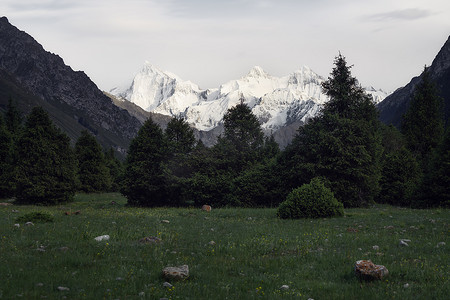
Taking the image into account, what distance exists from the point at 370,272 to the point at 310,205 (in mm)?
13500

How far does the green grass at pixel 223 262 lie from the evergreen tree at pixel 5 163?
2916 cm

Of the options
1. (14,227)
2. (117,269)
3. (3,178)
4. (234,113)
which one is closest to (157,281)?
(117,269)

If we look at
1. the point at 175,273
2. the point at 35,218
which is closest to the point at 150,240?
the point at 175,273

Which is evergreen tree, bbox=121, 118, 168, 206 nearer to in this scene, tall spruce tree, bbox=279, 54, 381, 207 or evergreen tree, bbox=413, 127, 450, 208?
tall spruce tree, bbox=279, 54, 381, 207

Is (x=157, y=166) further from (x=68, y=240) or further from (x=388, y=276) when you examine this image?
(x=388, y=276)

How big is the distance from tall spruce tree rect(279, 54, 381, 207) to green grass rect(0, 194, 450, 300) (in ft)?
54.7

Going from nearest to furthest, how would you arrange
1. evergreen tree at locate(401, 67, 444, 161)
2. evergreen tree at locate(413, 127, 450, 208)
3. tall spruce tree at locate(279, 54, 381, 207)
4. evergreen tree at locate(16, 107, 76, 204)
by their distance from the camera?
evergreen tree at locate(413, 127, 450, 208) → tall spruce tree at locate(279, 54, 381, 207) → evergreen tree at locate(16, 107, 76, 204) → evergreen tree at locate(401, 67, 444, 161)

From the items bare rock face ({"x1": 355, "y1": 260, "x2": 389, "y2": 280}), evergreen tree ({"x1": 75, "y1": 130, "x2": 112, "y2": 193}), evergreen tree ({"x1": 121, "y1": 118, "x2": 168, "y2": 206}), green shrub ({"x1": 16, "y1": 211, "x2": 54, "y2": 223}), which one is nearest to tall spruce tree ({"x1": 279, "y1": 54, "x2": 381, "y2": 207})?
evergreen tree ({"x1": 121, "y1": 118, "x2": 168, "y2": 206})

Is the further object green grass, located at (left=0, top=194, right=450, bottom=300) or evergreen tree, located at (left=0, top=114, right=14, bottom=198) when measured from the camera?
→ evergreen tree, located at (left=0, top=114, right=14, bottom=198)

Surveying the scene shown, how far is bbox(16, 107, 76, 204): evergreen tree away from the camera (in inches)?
1383

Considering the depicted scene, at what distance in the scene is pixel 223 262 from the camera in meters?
10.8

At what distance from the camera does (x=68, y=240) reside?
523 inches

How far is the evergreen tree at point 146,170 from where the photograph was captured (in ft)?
124

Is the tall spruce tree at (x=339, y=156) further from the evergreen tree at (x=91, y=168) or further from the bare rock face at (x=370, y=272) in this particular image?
the evergreen tree at (x=91, y=168)
